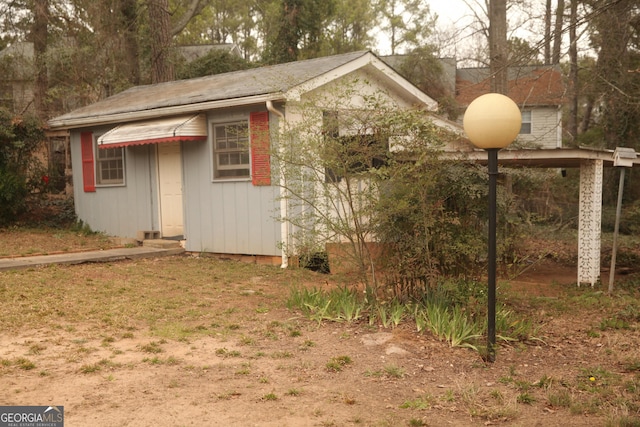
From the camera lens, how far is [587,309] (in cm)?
804

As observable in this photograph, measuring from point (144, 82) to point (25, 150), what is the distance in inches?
287

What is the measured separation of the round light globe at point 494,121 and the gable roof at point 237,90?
14.6ft

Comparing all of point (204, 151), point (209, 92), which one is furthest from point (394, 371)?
point (209, 92)

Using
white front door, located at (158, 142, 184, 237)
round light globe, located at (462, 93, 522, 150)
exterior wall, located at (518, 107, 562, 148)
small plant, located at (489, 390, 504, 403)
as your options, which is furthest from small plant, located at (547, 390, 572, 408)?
exterior wall, located at (518, 107, 562, 148)

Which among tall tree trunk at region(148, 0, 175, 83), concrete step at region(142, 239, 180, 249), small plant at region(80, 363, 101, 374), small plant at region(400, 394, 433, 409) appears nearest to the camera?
small plant at region(400, 394, 433, 409)

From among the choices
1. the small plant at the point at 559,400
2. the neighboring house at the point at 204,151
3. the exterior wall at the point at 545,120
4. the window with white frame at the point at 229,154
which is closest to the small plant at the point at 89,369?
the small plant at the point at 559,400

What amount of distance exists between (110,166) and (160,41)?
6.55 meters

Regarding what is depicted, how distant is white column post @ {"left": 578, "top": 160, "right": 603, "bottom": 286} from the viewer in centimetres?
984

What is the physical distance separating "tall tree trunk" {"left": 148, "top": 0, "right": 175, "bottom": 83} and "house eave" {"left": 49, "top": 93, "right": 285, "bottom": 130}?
5.11 m

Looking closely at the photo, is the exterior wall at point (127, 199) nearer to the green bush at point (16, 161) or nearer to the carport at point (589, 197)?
the green bush at point (16, 161)

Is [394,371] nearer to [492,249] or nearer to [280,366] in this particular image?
[280,366]

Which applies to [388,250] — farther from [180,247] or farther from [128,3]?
[128,3]

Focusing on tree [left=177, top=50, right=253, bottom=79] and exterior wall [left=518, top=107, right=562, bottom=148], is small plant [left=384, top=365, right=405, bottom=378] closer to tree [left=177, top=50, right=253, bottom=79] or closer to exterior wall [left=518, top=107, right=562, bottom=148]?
tree [left=177, top=50, right=253, bottom=79]

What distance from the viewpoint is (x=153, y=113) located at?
12086 mm
